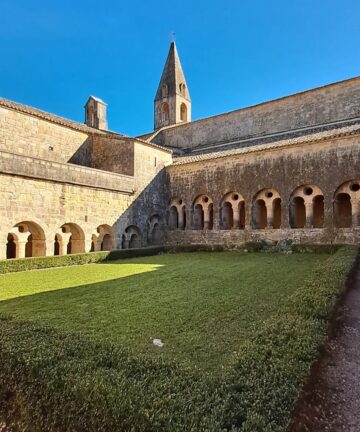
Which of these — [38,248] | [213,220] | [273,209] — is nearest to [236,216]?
[213,220]

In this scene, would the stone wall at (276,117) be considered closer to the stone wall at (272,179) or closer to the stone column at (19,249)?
the stone wall at (272,179)

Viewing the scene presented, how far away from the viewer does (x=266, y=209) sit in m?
17.0

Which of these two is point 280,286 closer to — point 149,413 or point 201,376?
point 201,376

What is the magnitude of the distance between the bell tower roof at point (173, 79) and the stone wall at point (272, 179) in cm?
1734

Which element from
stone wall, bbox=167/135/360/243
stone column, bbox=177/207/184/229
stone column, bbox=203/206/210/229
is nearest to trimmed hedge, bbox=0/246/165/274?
stone column, bbox=177/207/184/229

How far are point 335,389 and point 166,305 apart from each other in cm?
322

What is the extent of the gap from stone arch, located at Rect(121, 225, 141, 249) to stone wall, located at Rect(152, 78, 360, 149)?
12.0m

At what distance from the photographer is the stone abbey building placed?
505 inches

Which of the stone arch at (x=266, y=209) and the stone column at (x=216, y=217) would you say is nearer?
the stone arch at (x=266, y=209)

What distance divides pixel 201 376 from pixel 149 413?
895 millimetres

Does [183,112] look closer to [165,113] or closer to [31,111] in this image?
[165,113]

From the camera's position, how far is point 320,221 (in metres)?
16.2

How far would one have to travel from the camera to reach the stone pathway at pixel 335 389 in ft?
7.95

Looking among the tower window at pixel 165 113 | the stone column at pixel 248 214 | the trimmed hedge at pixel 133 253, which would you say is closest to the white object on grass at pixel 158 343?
the trimmed hedge at pixel 133 253
